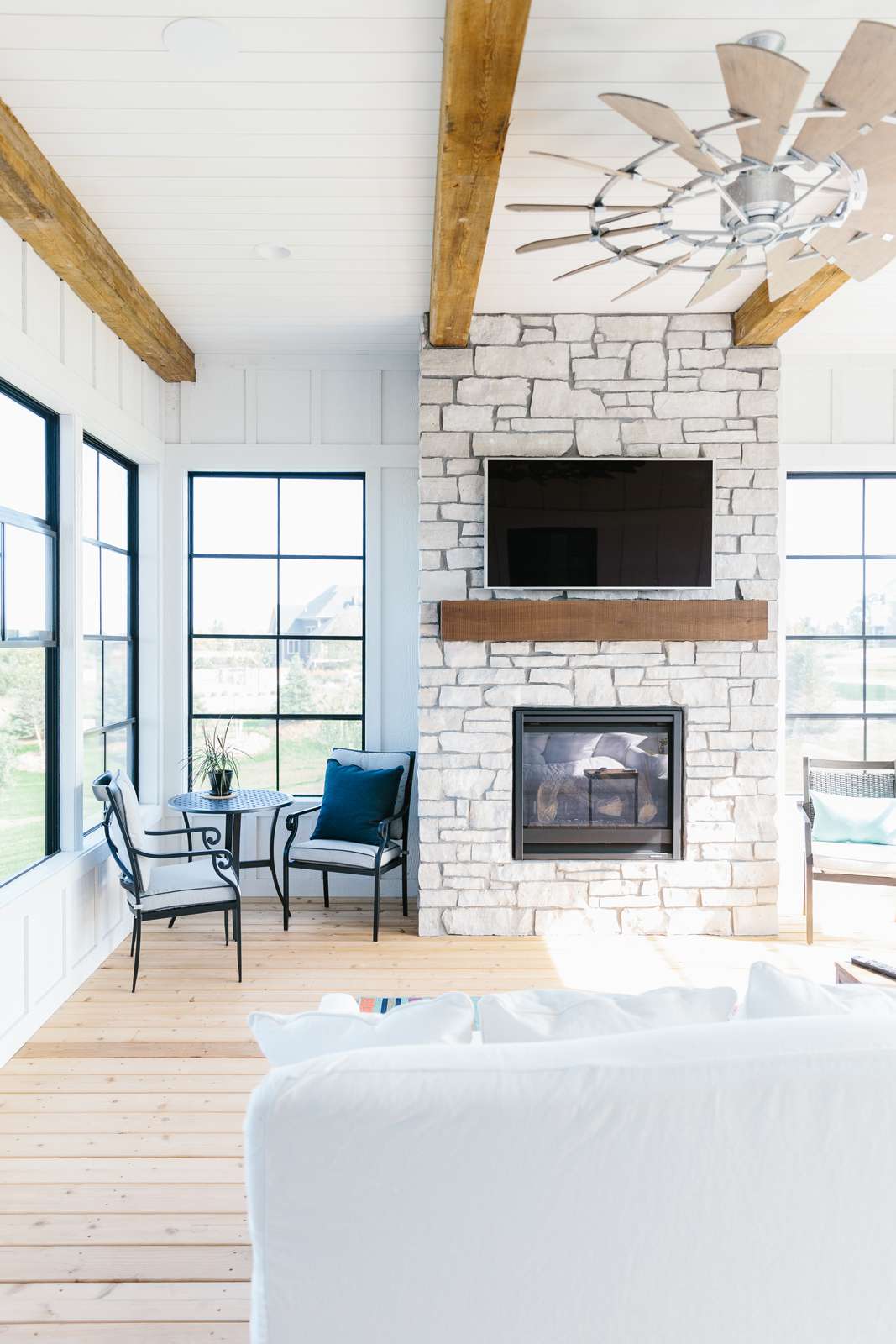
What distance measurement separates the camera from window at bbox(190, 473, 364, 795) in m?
5.08

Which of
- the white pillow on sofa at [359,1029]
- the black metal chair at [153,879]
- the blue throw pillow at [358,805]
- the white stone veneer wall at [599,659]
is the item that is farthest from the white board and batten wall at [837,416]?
the white pillow on sofa at [359,1029]

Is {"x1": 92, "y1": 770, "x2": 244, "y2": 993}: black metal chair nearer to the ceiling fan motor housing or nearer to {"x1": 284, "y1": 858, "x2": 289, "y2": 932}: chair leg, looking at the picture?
{"x1": 284, "y1": 858, "x2": 289, "y2": 932}: chair leg

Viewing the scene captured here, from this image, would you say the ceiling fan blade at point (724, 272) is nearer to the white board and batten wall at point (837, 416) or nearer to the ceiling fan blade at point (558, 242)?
the ceiling fan blade at point (558, 242)

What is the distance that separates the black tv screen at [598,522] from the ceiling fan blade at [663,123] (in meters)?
2.24

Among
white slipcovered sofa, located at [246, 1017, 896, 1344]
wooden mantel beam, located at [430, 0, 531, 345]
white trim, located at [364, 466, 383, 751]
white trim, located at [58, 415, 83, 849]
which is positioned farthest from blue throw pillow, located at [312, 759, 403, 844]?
white slipcovered sofa, located at [246, 1017, 896, 1344]

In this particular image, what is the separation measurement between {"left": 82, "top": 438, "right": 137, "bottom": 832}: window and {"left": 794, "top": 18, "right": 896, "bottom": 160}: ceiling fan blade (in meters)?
3.16

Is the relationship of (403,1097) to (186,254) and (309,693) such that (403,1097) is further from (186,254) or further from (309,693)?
(309,693)

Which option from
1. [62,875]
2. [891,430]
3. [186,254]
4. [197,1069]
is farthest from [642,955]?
[186,254]

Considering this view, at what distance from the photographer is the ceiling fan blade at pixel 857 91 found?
1614mm

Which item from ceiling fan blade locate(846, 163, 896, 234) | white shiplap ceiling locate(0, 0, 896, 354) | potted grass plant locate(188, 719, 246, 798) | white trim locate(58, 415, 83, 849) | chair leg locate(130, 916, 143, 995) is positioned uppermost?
white shiplap ceiling locate(0, 0, 896, 354)

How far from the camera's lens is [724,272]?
8.74ft

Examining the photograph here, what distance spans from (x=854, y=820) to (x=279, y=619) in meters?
3.17

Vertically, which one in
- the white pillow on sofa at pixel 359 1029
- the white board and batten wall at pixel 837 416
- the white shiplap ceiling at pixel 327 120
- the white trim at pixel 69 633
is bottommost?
the white pillow on sofa at pixel 359 1029

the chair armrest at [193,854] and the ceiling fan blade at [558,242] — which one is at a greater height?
the ceiling fan blade at [558,242]
